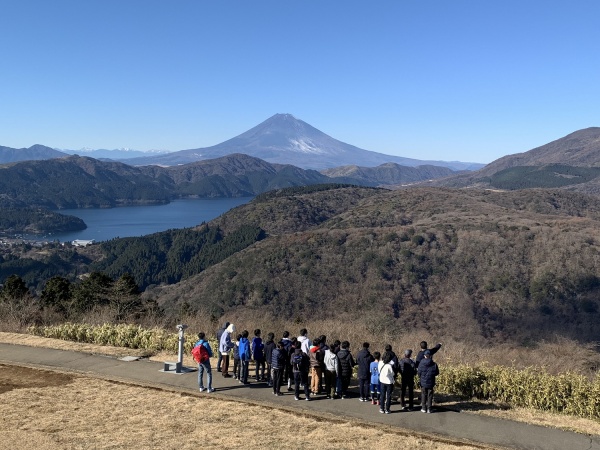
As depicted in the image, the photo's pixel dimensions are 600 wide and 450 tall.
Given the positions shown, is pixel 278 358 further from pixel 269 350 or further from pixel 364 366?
pixel 364 366

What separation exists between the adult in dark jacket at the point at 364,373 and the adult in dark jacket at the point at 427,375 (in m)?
1.13

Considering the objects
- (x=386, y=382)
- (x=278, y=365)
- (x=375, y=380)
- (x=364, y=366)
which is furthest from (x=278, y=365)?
(x=386, y=382)

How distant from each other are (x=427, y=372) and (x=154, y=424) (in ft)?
18.2

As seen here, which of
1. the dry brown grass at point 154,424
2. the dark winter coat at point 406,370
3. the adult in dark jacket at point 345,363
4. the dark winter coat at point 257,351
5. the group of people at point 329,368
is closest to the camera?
the dry brown grass at point 154,424

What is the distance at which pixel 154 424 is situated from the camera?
10.1 metres

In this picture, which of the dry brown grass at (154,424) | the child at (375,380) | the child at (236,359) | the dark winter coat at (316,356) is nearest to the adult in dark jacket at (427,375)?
the child at (375,380)

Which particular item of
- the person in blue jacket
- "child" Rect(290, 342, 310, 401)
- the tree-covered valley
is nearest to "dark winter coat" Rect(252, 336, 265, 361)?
the person in blue jacket

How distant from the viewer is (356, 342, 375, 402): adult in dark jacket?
11469 mm

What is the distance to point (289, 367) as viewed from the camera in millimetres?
12375

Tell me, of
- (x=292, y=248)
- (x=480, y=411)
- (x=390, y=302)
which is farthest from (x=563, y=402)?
(x=292, y=248)

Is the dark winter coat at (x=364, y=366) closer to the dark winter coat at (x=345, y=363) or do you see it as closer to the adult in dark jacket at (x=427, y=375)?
the dark winter coat at (x=345, y=363)

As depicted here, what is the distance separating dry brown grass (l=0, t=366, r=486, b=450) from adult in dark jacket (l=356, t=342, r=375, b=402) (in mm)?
1387

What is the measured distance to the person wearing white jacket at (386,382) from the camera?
35.3 ft

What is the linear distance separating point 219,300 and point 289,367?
53.8 metres
